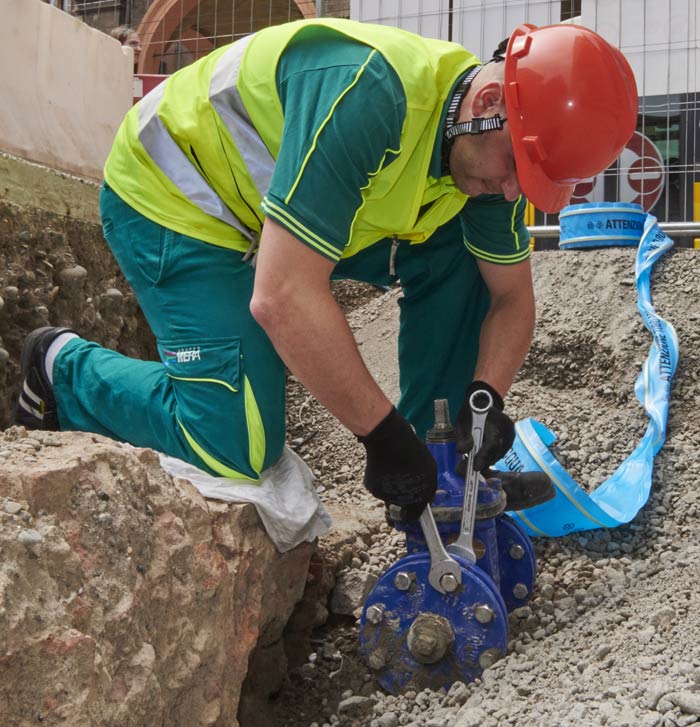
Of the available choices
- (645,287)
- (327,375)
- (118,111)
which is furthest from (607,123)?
(118,111)

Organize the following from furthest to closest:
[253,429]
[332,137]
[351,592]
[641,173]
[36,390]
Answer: [641,173], [351,592], [36,390], [253,429], [332,137]

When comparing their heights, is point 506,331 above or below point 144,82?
below

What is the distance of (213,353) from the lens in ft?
7.52

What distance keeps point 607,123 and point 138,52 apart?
665cm

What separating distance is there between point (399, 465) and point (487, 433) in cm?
33

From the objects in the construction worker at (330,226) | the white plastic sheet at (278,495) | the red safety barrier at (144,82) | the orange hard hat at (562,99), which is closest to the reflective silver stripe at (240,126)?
the construction worker at (330,226)

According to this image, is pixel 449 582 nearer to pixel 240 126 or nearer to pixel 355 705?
pixel 355 705

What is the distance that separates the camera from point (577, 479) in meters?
3.18

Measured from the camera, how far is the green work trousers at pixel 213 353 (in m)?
2.29

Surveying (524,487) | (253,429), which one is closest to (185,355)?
(253,429)

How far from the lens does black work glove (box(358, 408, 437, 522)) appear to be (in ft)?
6.64

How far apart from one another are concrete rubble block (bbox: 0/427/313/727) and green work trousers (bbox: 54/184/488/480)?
26cm

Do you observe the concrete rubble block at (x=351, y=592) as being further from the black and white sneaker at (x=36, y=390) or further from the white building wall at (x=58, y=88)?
the white building wall at (x=58, y=88)

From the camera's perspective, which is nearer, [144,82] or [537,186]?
[537,186]
